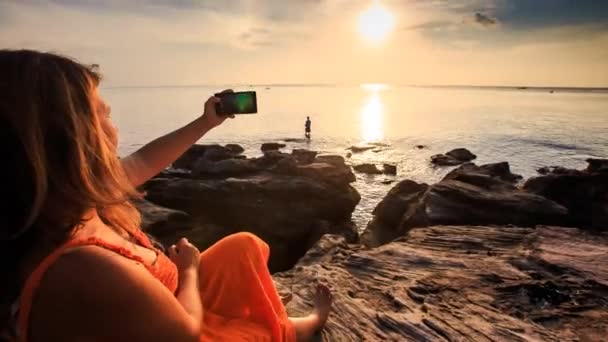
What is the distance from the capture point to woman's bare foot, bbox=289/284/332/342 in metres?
3.68

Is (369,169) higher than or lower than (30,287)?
lower

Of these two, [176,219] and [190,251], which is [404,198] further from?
[190,251]

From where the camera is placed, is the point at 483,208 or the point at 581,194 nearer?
the point at 483,208

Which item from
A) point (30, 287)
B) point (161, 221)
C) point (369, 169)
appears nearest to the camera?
point (30, 287)

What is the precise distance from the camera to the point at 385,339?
411 centimetres

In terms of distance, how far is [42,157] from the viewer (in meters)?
1.74

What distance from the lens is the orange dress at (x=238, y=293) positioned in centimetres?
282

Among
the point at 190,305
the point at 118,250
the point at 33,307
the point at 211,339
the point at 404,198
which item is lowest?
the point at 404,198

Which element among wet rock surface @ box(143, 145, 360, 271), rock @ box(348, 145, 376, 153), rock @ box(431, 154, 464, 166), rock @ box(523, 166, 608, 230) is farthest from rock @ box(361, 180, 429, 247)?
rock @ box(348, 145, 376, 153)

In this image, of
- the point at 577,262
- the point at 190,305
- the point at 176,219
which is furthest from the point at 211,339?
the point at 176,219

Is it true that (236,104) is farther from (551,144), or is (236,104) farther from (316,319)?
(551,144)

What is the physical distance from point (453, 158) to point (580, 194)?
72.8 ft

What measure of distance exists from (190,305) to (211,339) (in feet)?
1.60

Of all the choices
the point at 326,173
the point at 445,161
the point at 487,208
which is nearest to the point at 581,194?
the point at 487,208
